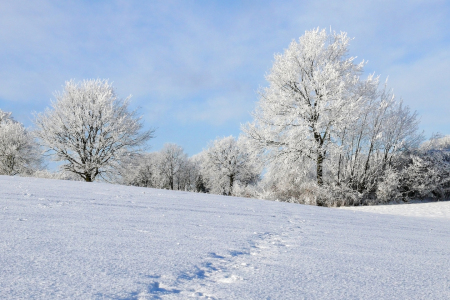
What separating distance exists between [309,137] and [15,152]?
2391cm

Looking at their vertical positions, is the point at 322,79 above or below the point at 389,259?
above

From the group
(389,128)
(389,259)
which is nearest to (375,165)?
(389,128)

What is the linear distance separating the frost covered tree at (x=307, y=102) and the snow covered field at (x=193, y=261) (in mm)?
10928

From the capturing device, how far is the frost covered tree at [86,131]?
18.2 meters

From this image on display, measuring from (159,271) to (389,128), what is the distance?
17794 mm

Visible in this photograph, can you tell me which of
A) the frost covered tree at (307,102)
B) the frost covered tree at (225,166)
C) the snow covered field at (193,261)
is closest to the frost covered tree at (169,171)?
the frost covered tree at (225,166)

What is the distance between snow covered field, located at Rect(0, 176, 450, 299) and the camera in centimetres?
145

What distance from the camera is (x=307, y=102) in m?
14.7

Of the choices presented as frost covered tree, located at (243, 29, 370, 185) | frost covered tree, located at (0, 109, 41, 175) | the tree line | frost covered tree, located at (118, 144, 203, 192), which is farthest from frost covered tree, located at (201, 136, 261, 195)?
frost covered tree, located at (243, 29, 370, 185)

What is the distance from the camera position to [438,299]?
160 centimetres

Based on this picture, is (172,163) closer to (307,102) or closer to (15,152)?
(15,152)

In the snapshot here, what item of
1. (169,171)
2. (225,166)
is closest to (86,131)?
(225,166)

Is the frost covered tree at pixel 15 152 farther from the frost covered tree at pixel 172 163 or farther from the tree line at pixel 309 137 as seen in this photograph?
the frost covered tree at pixel 172 163

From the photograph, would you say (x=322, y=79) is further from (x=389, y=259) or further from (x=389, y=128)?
(x=389, y=259)
